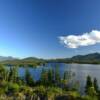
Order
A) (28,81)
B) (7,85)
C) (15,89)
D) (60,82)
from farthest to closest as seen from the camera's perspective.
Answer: (60,82), (28,81), (7,85), (15,89)

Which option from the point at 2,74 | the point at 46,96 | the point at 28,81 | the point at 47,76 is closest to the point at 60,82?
the point at 47,76

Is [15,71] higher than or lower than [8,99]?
higher

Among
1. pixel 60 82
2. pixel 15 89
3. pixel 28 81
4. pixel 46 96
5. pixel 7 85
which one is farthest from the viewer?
pixel 60 82

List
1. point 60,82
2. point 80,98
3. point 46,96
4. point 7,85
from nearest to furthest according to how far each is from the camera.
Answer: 1. point 80,98
2. point 46,96
3. point 7,85
4. point 60,82

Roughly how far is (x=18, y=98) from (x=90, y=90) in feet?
71.8

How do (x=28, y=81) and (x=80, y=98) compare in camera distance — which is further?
(x=28, y=81)

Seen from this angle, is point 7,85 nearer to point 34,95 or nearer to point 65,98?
point 34,95

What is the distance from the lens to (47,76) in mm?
89812

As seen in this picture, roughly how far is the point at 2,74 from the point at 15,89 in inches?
1077

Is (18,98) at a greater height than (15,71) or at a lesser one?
lesser

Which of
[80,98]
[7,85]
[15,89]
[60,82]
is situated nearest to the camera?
[80,98]

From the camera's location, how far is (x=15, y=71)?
90375 millimetres

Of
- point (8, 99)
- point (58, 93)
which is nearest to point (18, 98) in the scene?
point (8, 99)

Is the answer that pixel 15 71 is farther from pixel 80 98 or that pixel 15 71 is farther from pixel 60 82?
pixel 80 98
